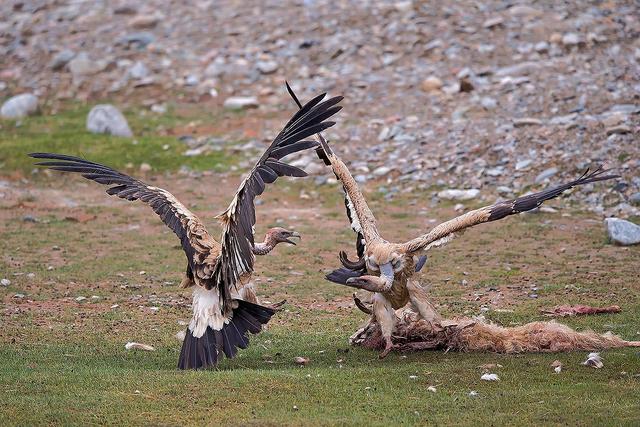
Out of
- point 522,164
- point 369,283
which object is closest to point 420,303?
point 369,283

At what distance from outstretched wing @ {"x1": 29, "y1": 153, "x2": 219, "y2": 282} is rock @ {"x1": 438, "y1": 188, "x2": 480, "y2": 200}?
7.46 metres

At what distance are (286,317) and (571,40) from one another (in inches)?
509

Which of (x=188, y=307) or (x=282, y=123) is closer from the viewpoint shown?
(x=188, y=307)

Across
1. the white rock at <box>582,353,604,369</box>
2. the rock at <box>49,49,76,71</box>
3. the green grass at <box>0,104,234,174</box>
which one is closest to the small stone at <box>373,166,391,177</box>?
the green grass at <box>0,104,234,174</box>

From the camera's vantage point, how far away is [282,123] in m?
20.8

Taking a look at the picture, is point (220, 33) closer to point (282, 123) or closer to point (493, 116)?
point (282, 123)

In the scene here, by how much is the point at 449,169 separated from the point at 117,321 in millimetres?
8157

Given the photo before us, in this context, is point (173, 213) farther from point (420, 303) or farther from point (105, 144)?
point (105, 144)

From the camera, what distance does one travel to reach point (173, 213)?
9.43 metres

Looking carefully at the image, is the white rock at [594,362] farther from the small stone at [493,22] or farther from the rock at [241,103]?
the small stone at [493,22]

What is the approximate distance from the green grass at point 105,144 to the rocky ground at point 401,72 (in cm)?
143

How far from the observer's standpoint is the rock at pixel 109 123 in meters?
21.0

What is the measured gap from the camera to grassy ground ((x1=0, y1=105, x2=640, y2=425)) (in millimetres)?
7320

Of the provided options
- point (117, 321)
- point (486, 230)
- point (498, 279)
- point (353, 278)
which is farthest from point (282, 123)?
point (353, 278)
